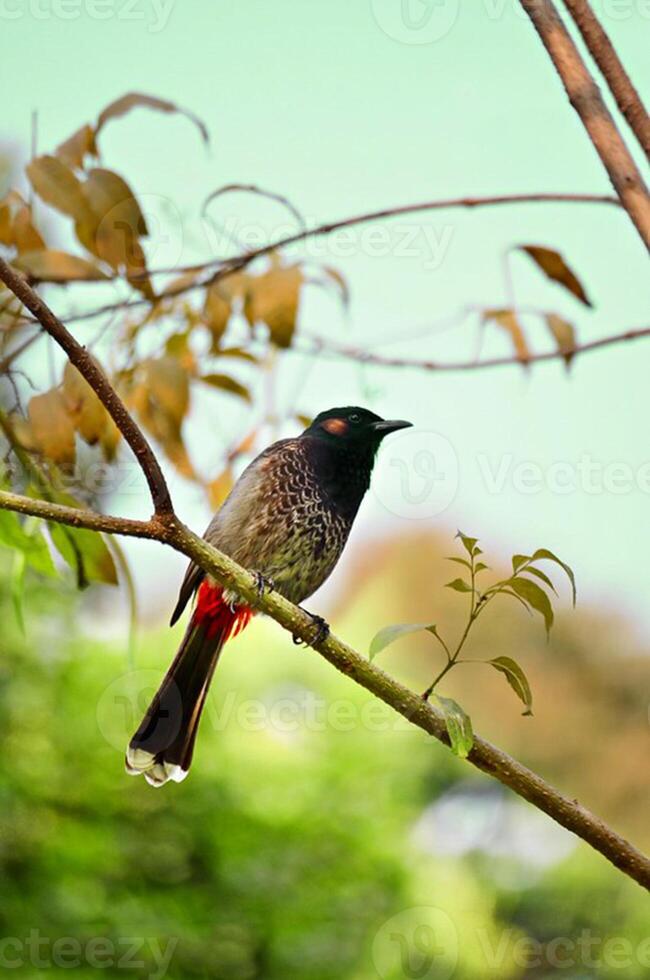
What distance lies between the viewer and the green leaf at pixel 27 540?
2.23m

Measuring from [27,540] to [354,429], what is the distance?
1.73 metres

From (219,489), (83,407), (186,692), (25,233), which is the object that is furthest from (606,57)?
(186,692)

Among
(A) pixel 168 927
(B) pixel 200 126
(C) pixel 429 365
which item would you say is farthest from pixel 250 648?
(B) pixel 200 126

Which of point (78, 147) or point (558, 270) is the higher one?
point (78, 147)

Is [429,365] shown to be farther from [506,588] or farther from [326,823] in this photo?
[326,823]

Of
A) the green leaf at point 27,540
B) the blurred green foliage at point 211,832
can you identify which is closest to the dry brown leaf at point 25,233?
the green leaf at point 27,540

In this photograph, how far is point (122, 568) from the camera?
241cm

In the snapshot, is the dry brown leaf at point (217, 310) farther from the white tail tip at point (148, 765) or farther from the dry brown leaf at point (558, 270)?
the white tail tip at point (148, 765)

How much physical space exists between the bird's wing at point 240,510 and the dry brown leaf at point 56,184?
1.20 metres

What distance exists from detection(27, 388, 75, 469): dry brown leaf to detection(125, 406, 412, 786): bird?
106 cm

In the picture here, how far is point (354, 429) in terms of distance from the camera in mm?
3889

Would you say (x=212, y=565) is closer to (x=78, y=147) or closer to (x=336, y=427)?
(x=78, y=147)

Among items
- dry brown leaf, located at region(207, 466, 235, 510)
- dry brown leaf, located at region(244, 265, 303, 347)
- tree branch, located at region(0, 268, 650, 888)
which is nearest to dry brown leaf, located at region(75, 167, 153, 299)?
dry brown leaf, located at region(244, 265, 303, 347)

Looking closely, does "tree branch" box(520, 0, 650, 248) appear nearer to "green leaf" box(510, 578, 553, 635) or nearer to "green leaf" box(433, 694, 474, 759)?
"green leaf" box(510, 578, 553, 635)
